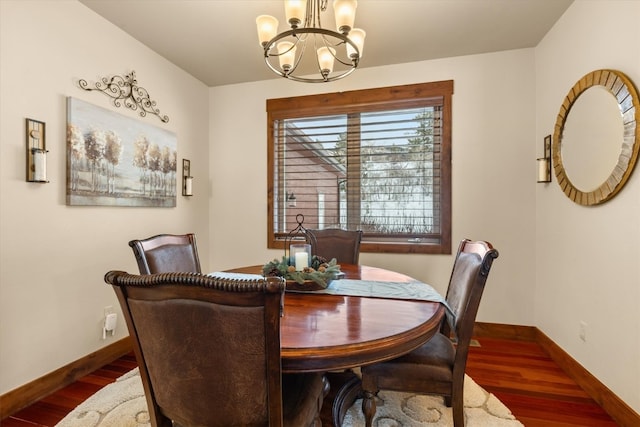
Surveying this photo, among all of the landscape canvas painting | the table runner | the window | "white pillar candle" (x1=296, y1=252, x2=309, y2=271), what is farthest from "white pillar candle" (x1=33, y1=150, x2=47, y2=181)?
the window

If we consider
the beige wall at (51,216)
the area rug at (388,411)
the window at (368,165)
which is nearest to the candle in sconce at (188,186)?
the beige wall at (51,216)

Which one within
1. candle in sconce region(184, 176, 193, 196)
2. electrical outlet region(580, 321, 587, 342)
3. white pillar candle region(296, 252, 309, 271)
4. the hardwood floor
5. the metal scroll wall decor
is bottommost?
the hardwood floor

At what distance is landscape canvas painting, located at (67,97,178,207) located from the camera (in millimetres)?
2174

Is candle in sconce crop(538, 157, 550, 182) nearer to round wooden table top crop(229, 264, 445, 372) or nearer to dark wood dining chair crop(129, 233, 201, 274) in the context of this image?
round wooden table top crop(229, 264, 445, 372)

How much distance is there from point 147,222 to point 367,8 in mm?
2461

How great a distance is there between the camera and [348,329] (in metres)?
1.11

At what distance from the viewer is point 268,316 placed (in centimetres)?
76

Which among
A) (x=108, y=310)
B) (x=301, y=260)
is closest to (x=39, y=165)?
(x=108, y=310)

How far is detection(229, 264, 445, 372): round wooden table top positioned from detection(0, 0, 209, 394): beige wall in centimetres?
165

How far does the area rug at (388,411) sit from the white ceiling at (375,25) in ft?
8.47

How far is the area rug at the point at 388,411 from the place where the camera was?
1.70 meters

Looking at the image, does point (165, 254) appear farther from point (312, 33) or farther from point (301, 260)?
point (312, 33)

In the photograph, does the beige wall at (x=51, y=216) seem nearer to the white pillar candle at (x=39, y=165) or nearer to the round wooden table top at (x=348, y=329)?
the white pillar candle at (x=39, y=165)

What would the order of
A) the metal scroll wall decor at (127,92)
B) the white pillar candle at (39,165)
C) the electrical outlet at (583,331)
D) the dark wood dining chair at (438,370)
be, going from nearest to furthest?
the dark wood dining chair at (438,370), the white pillar candle at (39,165), the electrical outlet at (583,331), the metal scroll wall decor at (127,92)
